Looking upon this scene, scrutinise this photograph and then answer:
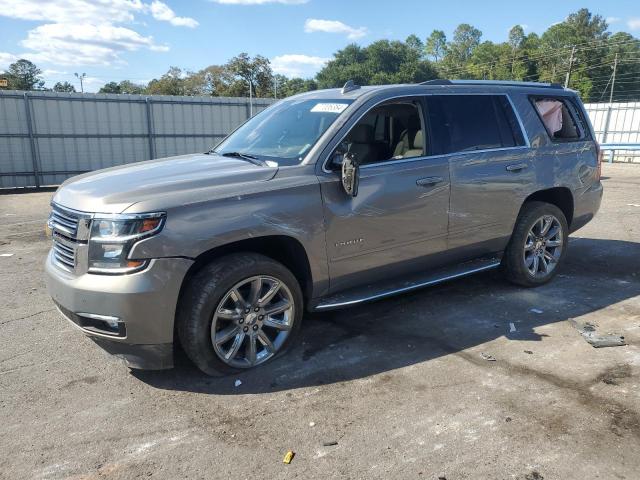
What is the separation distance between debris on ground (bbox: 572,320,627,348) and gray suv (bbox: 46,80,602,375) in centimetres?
98

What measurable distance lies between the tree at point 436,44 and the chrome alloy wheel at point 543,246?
115 metres

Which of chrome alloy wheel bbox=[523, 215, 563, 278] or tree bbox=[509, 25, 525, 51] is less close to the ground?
tree bbox=[509, 25, 525, 51]

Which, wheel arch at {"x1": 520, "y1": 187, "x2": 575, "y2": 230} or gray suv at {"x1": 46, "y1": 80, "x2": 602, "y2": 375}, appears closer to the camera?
gray suv at {"x1": 46, "y1": 80, "x2": 602, "y2": 375}

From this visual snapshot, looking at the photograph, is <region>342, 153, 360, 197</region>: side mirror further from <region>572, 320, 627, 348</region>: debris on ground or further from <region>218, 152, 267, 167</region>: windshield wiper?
<region>572, 320, 627, 348</region>: debris on ground

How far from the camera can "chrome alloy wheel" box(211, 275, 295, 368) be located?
3594mm

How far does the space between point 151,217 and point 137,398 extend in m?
1.22

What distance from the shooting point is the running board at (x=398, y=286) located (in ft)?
13.3

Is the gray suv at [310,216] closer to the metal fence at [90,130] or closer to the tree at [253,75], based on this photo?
the metal fence at [90,130]

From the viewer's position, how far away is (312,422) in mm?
3154

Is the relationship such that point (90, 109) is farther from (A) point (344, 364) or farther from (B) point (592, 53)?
(B) point (592, 53)

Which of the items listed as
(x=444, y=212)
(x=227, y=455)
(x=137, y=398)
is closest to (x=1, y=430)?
(x=137, y=398)

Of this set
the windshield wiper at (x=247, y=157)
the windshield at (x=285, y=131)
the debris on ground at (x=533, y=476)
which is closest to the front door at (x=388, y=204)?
the windshield at (x=285, y=131)

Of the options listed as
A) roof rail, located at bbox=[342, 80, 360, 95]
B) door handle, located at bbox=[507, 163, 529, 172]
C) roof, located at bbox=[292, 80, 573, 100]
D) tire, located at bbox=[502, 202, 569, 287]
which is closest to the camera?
roof, located at bbox=[292, 80, 573, 100]

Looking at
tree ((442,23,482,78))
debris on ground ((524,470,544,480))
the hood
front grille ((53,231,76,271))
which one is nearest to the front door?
the hood
